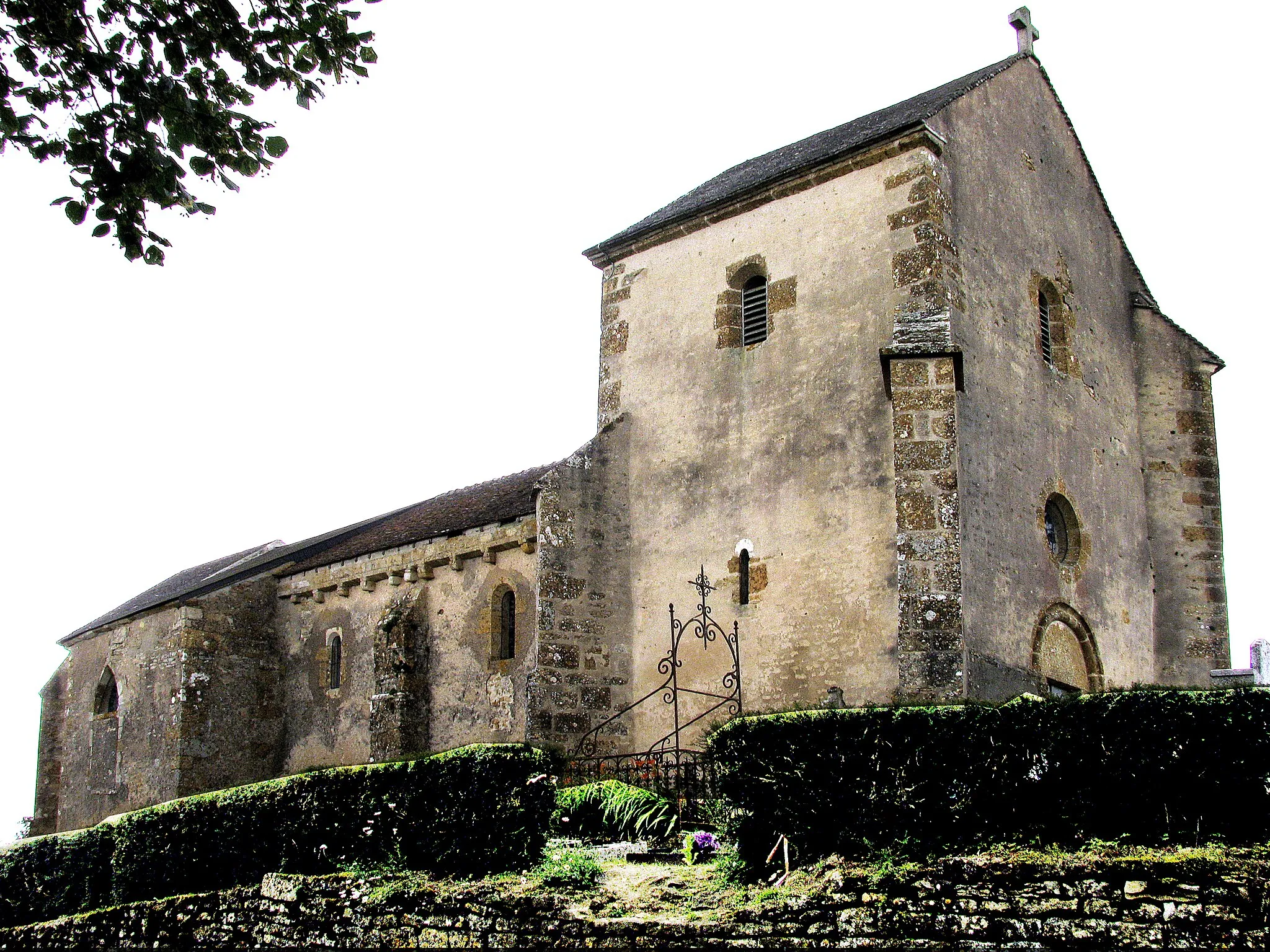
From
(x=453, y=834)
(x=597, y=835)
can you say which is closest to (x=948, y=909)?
(x=453, y=834)

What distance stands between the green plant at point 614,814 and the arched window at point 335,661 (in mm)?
11390

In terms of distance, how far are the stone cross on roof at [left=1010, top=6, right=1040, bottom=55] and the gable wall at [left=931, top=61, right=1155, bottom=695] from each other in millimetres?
365

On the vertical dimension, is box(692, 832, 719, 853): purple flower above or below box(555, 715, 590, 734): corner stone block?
below

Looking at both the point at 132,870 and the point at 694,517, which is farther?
the point at 694,517

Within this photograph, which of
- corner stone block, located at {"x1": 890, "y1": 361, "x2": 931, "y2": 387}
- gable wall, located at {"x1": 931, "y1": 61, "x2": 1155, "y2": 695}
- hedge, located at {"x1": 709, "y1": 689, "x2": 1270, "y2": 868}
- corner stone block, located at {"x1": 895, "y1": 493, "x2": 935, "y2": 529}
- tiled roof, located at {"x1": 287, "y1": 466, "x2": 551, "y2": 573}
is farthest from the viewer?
tiled roof, located at {"x1": 287, "y1": 466, "x2": 551, "y2": 573}

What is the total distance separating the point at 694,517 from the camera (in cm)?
2077

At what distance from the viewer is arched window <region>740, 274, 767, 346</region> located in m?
21.0

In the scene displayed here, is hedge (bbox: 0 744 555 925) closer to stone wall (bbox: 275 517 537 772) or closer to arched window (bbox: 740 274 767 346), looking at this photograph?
stone wall (bbox: 275 517 537 772)

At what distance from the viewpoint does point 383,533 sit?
27.2 meters

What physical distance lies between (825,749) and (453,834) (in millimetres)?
4037

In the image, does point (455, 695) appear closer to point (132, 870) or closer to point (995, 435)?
point (132, 870)

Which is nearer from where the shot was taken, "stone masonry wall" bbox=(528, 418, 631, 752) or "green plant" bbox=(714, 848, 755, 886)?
"green plant" bbox=(714, 848, 755, 886)

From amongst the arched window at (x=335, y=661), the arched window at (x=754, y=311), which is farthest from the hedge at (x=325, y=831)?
the arched window at (x=754, y=311)

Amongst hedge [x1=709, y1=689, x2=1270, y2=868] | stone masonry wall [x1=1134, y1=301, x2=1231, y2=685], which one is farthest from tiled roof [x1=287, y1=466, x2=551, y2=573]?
hedge [x1=709, y1=689, x2=1270, y2=868]
